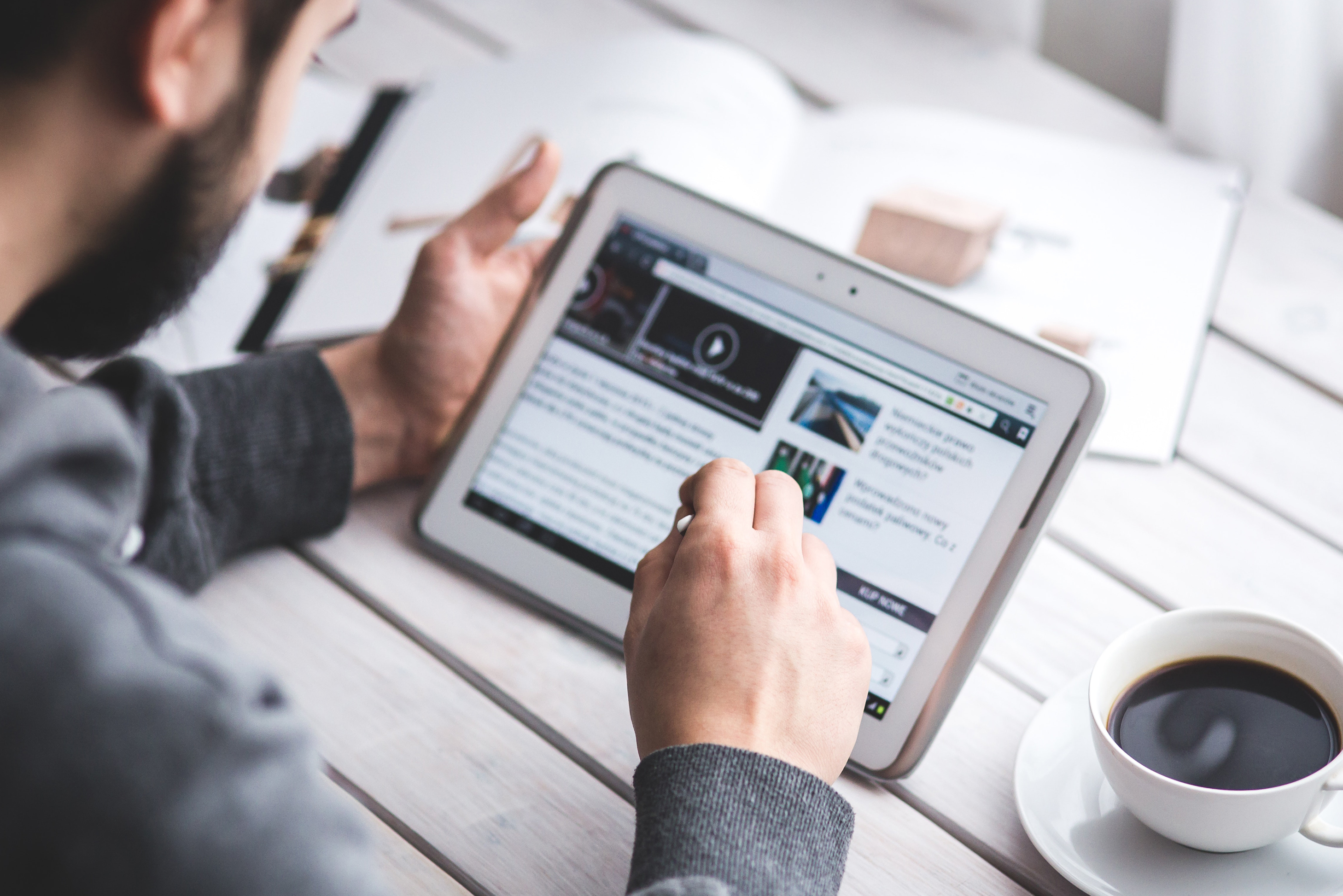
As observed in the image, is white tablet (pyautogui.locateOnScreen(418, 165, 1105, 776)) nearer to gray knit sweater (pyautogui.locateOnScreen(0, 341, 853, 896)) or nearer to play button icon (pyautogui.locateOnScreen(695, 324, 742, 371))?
play button icon (pyautogui.locateOnScreen(695, 324, 742, 371))

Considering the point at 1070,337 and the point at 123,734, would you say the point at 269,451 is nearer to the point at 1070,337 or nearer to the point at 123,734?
the point at 123,734

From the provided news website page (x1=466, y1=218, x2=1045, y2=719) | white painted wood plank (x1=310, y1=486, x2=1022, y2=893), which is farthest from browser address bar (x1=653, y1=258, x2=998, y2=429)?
white painted wood plank (x1=310, y1=486, x2=1022, y2=893)

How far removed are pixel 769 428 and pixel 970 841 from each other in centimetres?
25

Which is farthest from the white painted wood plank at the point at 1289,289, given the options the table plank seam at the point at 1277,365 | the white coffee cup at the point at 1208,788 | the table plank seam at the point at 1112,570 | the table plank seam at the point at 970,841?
the table plank seam at the point at 970,841

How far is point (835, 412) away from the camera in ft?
1.98

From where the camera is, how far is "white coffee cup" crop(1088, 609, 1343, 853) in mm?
443

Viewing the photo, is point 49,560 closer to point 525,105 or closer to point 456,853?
point 456,853

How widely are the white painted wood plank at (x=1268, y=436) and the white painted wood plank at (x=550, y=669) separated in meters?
0.34

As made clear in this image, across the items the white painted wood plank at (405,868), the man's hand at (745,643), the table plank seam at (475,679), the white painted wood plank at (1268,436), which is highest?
the white painted wood plank at (1268,436)

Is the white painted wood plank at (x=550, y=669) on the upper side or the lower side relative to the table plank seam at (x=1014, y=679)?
lower

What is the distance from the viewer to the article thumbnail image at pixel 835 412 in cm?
60

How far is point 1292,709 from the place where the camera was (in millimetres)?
485

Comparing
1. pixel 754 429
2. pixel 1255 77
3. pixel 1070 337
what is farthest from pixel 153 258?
pixel 1255 77

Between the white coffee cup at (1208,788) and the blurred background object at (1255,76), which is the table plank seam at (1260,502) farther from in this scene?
the blurred background object at (1255,76)
